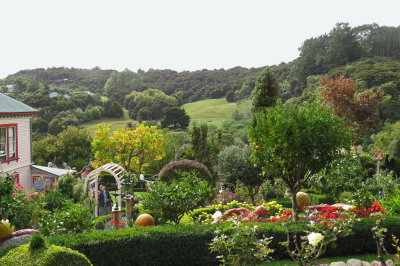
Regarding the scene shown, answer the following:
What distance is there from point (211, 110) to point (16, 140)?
4283 cm

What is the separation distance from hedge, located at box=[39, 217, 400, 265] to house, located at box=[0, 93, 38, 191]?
10082 mm

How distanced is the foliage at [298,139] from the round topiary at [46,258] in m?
5.02

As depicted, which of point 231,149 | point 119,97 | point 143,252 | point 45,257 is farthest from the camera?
point 119,97

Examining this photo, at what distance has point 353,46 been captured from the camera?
51719mm

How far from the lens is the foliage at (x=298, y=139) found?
832 cm

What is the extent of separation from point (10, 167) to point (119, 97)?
56663mm

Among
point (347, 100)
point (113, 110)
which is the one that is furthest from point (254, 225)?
point (113, 110)

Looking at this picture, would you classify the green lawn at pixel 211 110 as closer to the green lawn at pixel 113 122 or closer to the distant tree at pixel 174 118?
the distant tree at pixel 174 118

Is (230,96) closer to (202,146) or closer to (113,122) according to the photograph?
(113,122)

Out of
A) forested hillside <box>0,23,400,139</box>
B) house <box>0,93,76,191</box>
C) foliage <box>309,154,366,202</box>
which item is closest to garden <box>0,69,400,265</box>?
foliage <box>309,154,366,202</box>

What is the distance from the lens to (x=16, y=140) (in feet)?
54.2

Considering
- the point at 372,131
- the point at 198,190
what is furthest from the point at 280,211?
the point at 372,131

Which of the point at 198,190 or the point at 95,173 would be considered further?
the point at 95,173

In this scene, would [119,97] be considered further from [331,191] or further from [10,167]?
[331,191]
